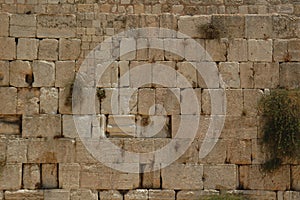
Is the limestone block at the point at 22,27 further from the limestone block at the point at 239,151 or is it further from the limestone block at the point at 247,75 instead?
the limestone block at the point at 239,151

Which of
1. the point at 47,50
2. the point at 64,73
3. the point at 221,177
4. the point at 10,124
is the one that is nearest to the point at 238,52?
the point at 221,177

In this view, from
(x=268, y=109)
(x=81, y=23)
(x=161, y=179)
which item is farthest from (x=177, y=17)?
(x=161, y=179)

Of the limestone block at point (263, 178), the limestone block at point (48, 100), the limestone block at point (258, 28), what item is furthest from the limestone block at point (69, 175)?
the limestone block at point (258, 28)

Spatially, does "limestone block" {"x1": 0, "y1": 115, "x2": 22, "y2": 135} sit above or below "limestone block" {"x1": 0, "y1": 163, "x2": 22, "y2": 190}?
above

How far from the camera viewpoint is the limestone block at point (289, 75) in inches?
374

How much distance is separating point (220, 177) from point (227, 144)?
1.93 feet

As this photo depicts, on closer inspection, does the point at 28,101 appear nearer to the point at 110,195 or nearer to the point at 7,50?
the point at 7,50

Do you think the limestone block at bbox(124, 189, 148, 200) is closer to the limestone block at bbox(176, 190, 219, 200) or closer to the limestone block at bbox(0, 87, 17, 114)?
the limestone block at bbox(176, 190, 219, 200)

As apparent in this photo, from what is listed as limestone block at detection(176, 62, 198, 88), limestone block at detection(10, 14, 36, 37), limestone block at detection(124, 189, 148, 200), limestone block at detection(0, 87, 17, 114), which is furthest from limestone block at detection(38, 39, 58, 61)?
limestone block at detection(124, 189, 148, 200)

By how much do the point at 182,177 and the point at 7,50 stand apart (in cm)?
378

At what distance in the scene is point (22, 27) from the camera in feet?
31.0

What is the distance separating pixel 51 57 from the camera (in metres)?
9.43

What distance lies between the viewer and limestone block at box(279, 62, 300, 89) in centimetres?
951

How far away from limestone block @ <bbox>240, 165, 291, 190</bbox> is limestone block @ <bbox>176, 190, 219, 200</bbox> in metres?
0.58
